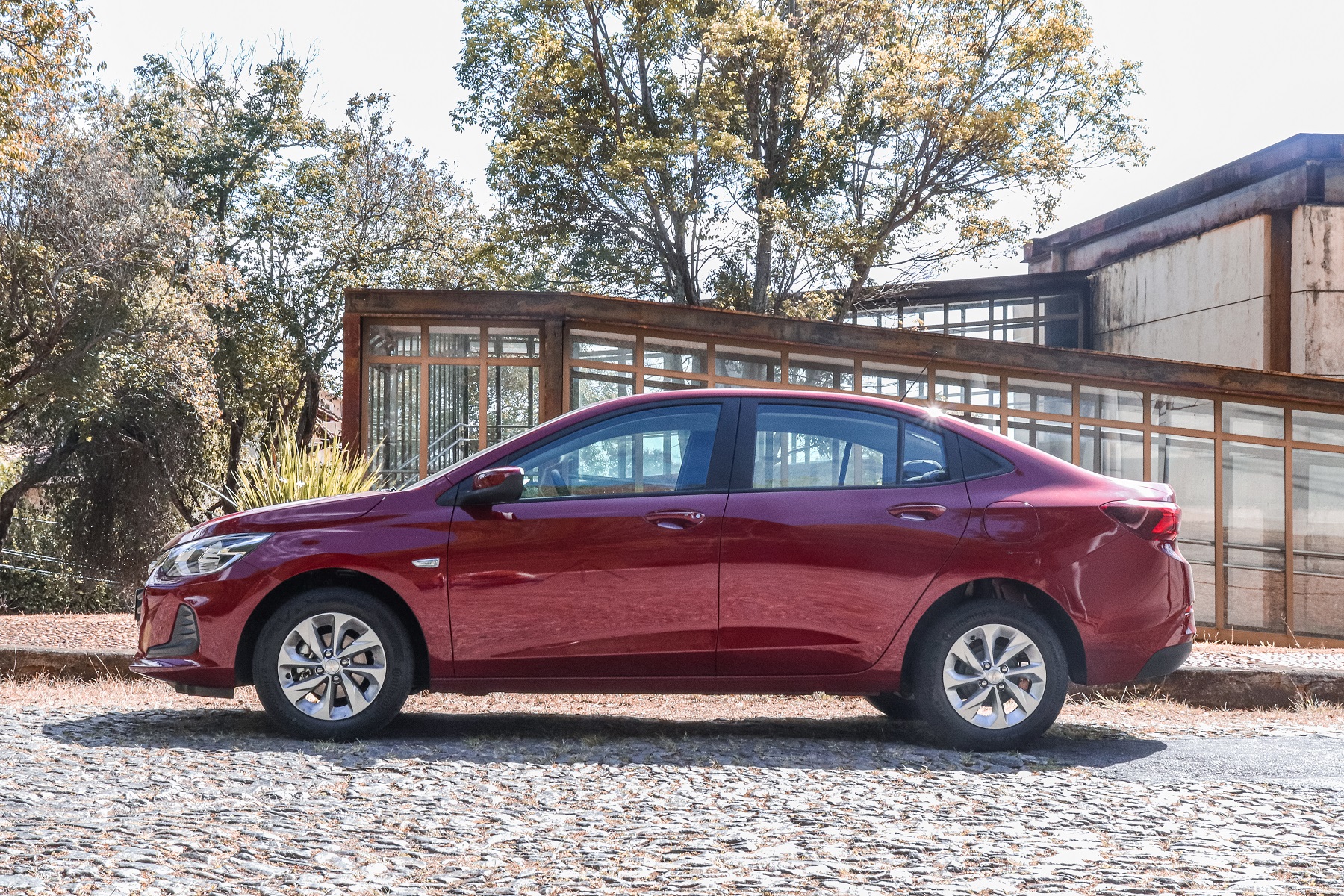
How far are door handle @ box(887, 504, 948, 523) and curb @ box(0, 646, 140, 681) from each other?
5.57m

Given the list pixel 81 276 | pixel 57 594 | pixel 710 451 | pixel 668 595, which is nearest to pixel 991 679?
pixel 668 595

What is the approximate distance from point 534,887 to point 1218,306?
25333 mm

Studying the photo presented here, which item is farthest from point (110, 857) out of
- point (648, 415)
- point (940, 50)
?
point (940, 50)

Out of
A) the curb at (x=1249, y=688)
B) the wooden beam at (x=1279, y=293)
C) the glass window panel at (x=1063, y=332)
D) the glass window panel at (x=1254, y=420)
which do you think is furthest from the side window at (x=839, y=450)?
the glass window panel at (x=1063, y=332)

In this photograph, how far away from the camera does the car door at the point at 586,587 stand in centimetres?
554

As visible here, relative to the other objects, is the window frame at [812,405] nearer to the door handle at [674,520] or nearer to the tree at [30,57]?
the door handle at [674,520]

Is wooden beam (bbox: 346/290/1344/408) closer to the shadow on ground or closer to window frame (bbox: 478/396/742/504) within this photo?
window frame (bbox: 478/396/742/504)

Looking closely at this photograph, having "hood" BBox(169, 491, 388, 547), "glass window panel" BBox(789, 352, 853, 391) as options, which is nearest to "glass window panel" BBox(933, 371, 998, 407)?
"glass window panel" BBox(789, 352, 853, 391)

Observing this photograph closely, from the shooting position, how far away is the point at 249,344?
27.1 metres

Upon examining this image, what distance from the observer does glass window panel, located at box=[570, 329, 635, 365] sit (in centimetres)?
1315

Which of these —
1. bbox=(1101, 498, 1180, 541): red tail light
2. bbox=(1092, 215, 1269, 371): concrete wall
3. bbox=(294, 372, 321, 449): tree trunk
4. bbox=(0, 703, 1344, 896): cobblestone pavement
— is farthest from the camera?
bbox=(294, 372, 321, 449): tree trunk

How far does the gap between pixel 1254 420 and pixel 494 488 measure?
13377mm

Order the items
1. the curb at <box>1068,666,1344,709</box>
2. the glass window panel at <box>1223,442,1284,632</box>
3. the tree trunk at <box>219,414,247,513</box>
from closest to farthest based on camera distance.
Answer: the curb at <box>1068,666,1344,709</box> < the glass window panel at <box>1223,442,1284,632</box> < the tree trunk at <box>219,414,247,513</box>

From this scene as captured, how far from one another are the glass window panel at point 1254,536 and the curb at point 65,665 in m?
13.3
